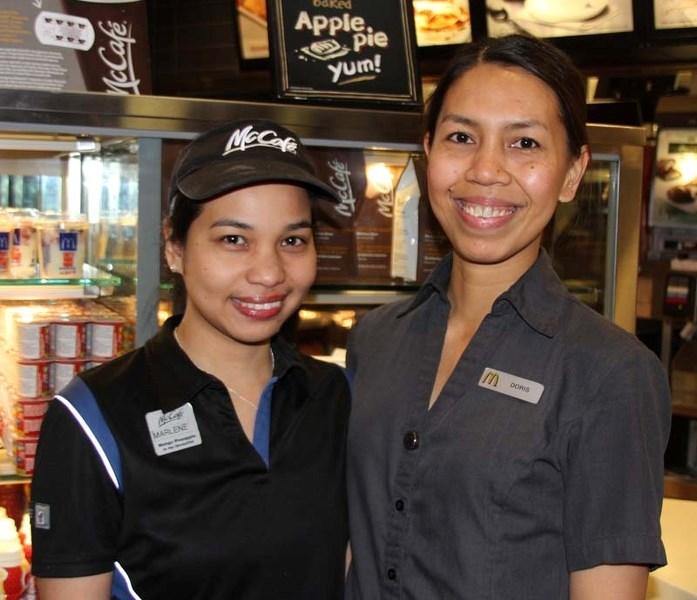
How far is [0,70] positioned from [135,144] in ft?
1.10

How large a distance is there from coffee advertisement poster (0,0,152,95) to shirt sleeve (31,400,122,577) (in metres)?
0.98

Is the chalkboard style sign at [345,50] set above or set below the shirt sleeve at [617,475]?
above

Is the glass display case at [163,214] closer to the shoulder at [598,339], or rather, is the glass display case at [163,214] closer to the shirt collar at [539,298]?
the shirt collar at [539,298]

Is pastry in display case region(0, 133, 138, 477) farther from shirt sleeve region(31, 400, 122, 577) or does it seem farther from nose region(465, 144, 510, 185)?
nose region(465, 144, 510, 185)

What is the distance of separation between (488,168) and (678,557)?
103 cm

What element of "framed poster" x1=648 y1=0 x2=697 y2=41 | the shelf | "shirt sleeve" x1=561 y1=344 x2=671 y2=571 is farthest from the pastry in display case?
"framed poster" x1=648 y1=0 x2=697 y2=41

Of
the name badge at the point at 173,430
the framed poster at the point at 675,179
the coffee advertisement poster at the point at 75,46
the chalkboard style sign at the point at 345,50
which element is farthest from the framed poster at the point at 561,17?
the name badge at the point at 173,430

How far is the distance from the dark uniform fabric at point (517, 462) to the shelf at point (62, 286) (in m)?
0.97

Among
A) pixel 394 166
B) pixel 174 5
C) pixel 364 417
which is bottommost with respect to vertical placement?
pixel 364 417

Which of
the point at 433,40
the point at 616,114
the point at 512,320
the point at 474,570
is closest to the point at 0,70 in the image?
the point at 512,320

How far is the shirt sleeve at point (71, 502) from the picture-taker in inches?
61.8

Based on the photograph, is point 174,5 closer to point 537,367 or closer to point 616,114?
point 616,114

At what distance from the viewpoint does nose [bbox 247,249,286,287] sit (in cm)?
166

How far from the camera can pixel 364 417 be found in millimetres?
1831
